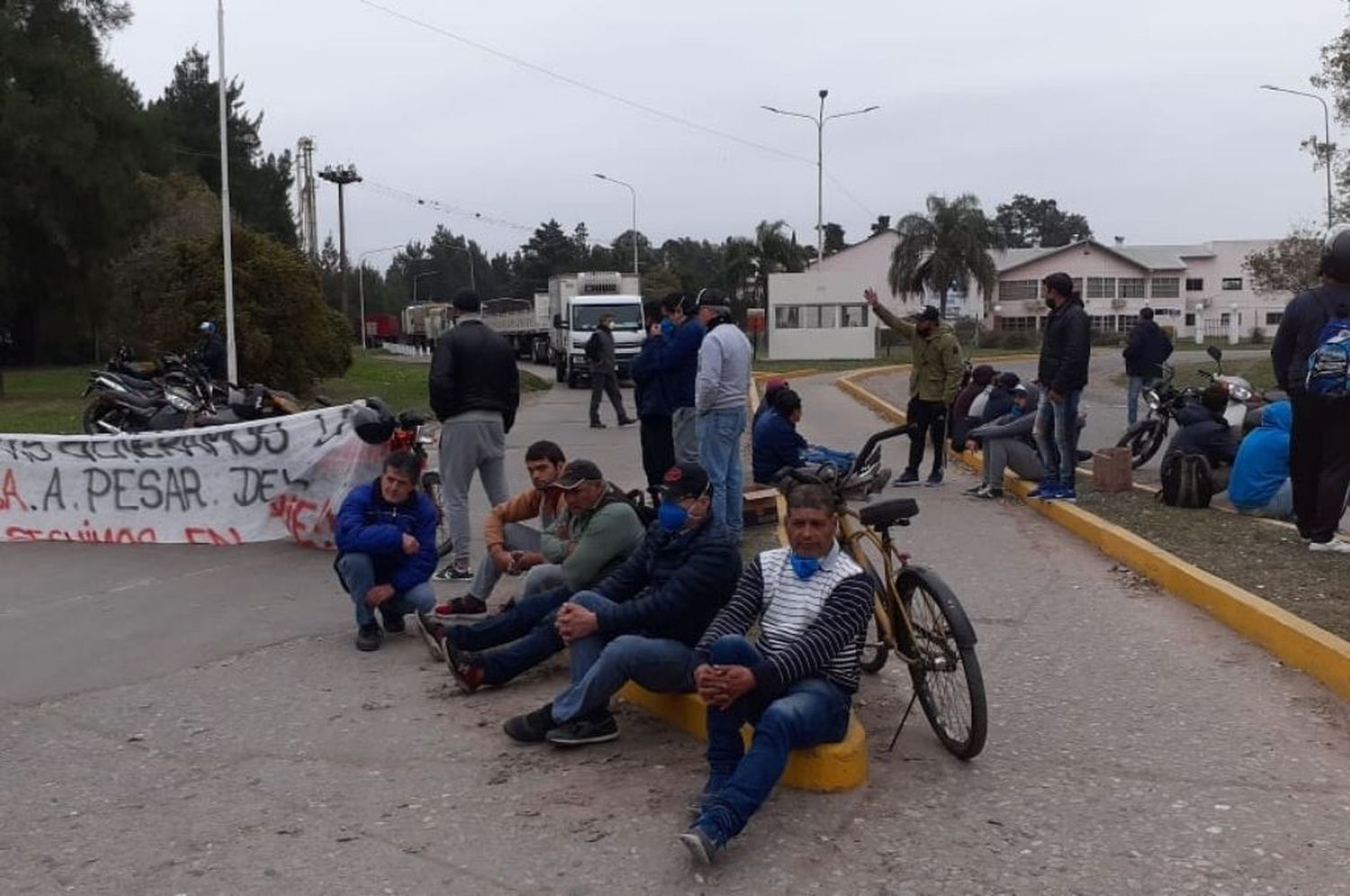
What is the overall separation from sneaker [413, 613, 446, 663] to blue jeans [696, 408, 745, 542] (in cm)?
220

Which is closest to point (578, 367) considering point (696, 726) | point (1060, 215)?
point (696, 726)

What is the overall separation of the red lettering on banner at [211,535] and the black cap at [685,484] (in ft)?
18.6

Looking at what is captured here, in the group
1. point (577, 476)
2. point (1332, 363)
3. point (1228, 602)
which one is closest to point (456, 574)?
point (577, 476)

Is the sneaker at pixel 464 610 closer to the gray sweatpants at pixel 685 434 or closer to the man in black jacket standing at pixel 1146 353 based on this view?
the gray sweatpants at pixel 685 434

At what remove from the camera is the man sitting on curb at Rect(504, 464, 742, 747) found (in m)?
4.99

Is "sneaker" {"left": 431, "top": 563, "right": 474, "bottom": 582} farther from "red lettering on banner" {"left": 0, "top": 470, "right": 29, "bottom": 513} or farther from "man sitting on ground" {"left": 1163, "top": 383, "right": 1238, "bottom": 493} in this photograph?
"man sitting on ground" {"left": 1163, "top": 383, "right": 1238, "bottom": 493}

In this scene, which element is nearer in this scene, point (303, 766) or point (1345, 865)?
point (1345, 865)

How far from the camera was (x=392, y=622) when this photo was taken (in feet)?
23.0

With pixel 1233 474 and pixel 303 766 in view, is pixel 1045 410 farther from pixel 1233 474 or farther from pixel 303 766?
pixel 303 766

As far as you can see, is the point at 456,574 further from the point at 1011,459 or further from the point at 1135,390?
the point at 1135,390

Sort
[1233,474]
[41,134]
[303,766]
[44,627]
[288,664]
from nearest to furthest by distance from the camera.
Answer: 1. [303,766]
2. [288,664]
3. [44,627]
4. [1233,474]
5. [41,134]

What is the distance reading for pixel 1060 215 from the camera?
157 m

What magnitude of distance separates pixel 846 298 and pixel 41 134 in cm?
2731

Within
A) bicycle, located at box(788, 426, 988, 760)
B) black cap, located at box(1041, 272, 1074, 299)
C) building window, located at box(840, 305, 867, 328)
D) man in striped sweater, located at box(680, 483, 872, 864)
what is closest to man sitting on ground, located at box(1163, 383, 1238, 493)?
black cap, located at box(1041, 272, 1074, 299)
